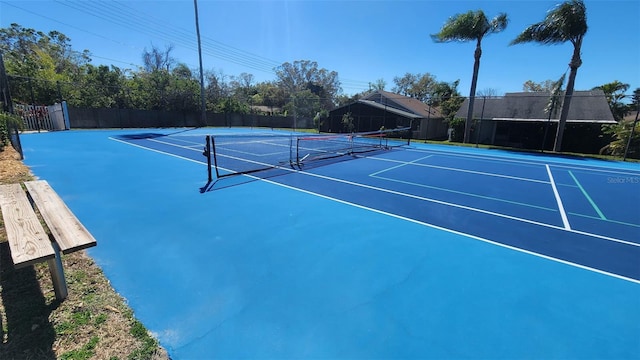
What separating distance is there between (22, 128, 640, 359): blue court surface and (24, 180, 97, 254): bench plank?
30.7 inches

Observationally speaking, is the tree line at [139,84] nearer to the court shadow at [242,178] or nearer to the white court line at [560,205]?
the court shadow at [242,178]

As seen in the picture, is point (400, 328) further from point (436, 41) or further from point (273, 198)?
point (436, 41)

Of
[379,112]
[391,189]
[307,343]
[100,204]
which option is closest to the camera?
[307,343]

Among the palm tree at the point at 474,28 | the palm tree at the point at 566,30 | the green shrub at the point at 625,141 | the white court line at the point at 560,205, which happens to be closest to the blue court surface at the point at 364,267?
the white court line at the point at 560,205

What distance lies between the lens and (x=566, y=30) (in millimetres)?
17766

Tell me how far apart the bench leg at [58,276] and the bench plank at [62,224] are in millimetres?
166

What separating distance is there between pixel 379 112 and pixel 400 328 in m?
28.9

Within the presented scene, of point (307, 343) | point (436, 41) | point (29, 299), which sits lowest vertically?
point (307, 343)

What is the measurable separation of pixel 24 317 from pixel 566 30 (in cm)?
2652

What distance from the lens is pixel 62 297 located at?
285 centimetres

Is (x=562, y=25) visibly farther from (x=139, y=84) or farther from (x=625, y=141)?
(x=139, y=84)

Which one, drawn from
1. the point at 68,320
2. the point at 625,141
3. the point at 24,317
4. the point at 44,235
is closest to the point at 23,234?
the point at 44,235

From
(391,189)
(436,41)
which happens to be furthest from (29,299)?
(436,41)

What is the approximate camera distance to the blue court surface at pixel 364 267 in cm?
267
